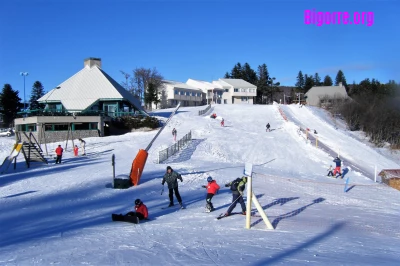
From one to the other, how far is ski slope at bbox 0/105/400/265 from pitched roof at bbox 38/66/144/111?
72.6ft

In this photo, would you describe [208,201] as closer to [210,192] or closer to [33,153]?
[210,192]

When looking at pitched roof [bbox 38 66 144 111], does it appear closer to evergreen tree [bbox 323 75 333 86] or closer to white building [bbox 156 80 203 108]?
white building [bbox 156 80 203 108]

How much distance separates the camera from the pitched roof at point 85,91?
163ft

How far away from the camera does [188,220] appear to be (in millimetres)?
11766

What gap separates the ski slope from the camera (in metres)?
8.20

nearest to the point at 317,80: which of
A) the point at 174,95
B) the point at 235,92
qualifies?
the point at 235,92

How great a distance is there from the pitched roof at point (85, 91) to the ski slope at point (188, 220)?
22.1 m

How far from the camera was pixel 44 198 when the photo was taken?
15047 mm

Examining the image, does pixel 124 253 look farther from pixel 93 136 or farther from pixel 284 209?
pixel 93 136

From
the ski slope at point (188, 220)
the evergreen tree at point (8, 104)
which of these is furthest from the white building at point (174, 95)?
the ski slope at point (188, 220)

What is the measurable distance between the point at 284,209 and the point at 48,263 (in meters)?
8.93

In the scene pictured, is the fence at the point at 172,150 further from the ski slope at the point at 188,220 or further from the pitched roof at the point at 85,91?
the pitched roof at the point at 85,91

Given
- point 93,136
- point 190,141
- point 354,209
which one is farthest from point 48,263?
point 93,136

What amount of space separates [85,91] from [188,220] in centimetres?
4303
